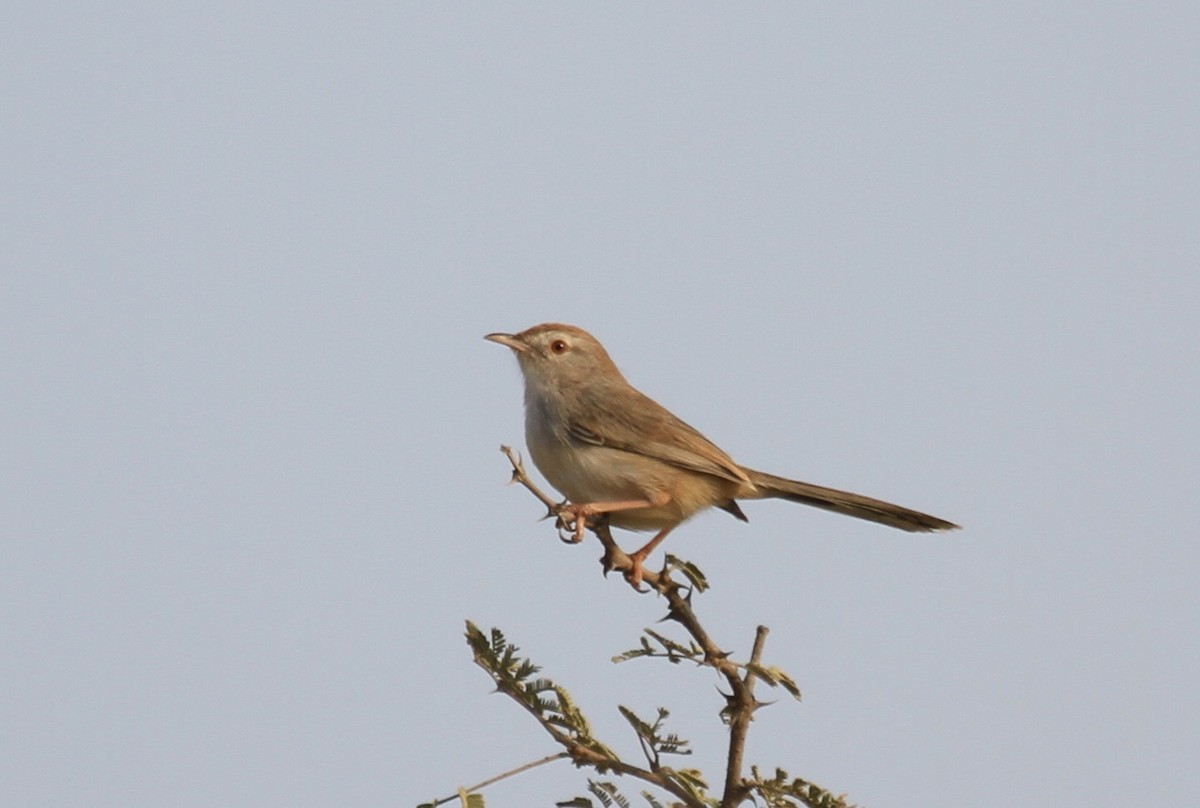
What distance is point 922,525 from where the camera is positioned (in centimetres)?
745

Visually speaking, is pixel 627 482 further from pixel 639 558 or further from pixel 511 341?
pixel 511 341

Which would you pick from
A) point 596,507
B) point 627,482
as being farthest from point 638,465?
point 596,507

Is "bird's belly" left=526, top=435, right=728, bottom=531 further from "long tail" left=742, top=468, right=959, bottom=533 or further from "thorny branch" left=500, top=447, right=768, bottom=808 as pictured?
"thorny branch" left=500, top=447, right=768, bottom=808

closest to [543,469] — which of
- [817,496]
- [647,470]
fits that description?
[647,470]

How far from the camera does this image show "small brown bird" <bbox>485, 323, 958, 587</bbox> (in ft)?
24.2

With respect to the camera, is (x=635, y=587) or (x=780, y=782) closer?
(x=780, y=782)

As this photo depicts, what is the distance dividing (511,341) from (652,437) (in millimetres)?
1324

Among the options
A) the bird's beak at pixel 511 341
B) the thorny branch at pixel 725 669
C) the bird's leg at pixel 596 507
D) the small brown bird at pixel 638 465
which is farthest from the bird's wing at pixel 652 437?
the thorny branch at pixel 725 669

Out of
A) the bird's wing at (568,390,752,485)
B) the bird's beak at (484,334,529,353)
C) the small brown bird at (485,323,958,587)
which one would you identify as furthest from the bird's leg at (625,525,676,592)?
the bird's beak at (484,334,529,353)

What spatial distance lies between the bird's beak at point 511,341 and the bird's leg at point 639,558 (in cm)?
162

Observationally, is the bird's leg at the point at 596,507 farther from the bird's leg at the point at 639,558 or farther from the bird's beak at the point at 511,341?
the bird's beak at the point at 511,341

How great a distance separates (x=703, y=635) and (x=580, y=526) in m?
1.09

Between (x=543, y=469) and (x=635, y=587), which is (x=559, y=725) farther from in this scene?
(x=543, y=469)

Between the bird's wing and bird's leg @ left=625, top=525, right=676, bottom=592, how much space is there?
0.39 metres
